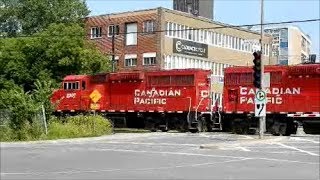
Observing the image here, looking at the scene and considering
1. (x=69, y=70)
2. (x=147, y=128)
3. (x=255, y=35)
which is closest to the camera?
(x=147, y=128)

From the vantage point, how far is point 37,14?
6931cm

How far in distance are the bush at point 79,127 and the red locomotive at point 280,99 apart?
25.8 ft

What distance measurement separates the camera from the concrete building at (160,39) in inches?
2341

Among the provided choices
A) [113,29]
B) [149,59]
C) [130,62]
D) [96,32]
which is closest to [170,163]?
[149,59]

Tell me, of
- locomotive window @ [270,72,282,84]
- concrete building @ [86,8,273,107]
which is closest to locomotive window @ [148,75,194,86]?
locomotive window @ [270,72,282,84]

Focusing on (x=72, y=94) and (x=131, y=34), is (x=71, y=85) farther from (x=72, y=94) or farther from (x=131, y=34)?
(x=131, y=34)

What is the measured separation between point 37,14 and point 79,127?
4039 centimetres

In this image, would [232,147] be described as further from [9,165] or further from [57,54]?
[57,54]

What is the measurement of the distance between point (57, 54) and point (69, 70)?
6.15 ft

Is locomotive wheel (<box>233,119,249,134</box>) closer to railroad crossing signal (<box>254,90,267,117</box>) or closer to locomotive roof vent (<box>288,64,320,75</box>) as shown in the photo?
locomotive roof vent (<box>288,64,320,75</box>)

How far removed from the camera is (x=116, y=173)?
1404 centimetres

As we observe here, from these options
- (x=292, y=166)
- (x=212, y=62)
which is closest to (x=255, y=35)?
(x=212, y=62)

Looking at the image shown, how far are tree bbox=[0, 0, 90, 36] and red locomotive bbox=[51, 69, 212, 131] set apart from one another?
26403 millimetres

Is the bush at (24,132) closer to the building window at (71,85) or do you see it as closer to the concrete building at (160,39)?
the building window at (71,85)
